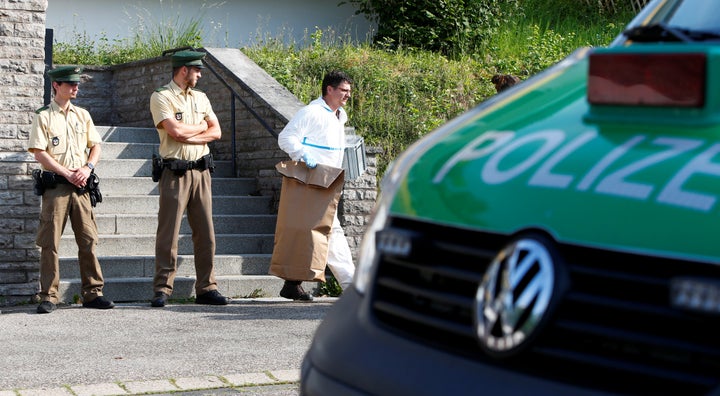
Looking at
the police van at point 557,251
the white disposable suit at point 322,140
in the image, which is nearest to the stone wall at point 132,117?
the white disposable suit at point 322,140

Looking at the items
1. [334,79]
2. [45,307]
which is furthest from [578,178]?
[334,79]

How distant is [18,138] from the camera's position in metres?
9.41

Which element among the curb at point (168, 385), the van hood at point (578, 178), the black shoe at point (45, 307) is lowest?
the black shoe at point (45, 307)

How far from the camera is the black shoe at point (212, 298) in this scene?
359 inches

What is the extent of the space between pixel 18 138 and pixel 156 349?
3274 millimetres

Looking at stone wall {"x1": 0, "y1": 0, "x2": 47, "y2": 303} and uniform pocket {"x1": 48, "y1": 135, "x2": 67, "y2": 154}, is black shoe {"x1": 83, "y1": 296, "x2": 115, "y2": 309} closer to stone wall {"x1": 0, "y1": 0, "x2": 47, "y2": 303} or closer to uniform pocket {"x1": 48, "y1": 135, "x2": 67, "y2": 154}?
stone wall {"x1": 0, "y1": 0, "x2": 47, "y2": 303}

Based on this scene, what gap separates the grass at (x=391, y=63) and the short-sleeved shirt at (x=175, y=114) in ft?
8.82

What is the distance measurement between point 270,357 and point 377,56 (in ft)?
27.2

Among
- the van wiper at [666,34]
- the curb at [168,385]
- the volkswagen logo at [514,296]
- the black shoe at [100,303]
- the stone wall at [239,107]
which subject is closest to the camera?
the volkswagen logo at [514,296]

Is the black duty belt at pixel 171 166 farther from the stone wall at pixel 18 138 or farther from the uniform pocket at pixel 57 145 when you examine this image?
the stone wall at pixel 18 138

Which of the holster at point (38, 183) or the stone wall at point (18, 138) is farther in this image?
the stone wall at point (18, 138)

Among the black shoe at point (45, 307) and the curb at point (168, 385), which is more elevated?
the curb at point (168, 385)

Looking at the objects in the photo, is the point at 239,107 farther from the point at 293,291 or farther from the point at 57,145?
the point at 57,145

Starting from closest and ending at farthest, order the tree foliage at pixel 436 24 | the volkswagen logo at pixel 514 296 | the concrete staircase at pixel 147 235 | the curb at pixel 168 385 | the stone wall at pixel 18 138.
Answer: the volkswagen logo at pixel 514 296 < the curb at pixel 168 385 < the stone wall at pixel 18 138 < the concrete staircase at pixel 147 235 < the tree foliage at pixel 436 24
